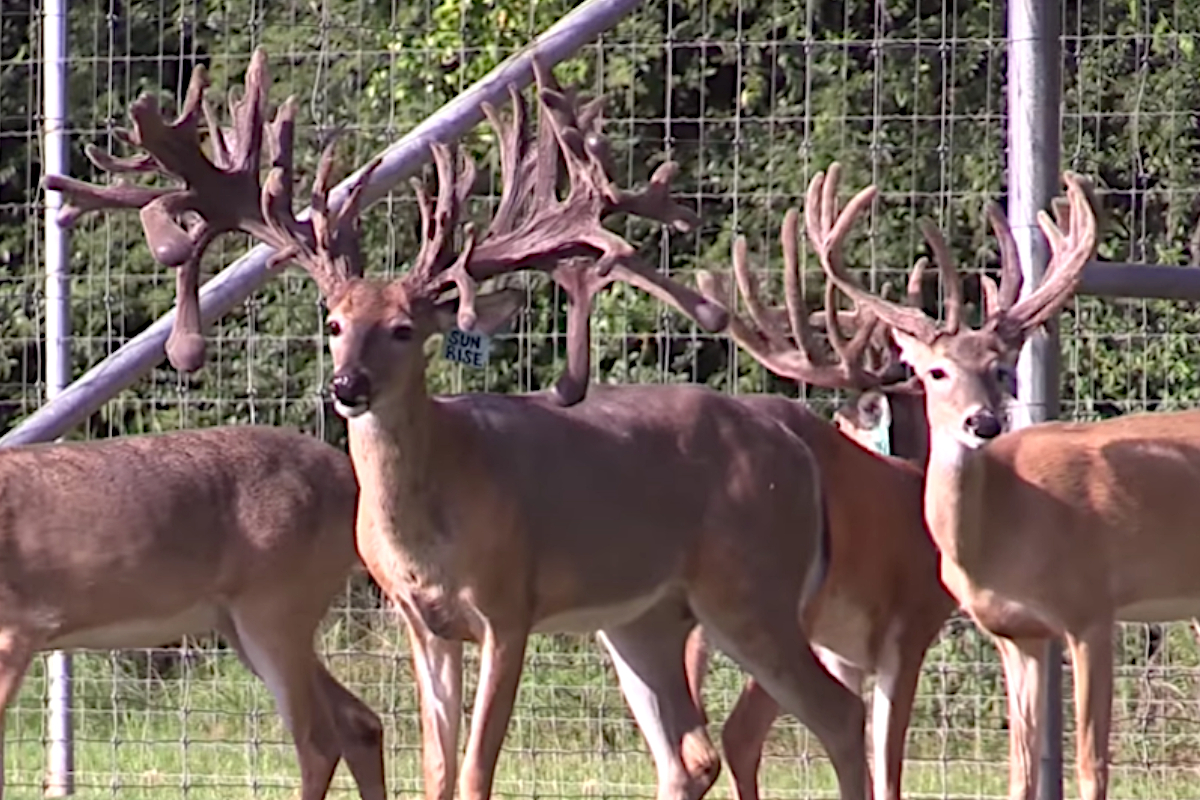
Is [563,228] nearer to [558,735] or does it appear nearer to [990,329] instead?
[990,329]

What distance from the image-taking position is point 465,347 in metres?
8.86

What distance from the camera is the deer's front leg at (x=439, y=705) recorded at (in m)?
9.02

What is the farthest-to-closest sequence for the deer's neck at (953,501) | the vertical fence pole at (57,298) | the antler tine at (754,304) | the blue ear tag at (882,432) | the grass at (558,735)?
the grass at (558,735) → the vertical fence pole at (57,298) → the blue ear tag at (882,432) → the antler tine at (754,304) → the deer's neck at (953,501)

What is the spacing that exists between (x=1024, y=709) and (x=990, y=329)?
124 centimetres

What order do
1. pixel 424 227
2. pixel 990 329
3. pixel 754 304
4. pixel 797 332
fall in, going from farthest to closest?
pixel 754 304 → pixel 797 332 → pixel 990 329 → pixel 424 227

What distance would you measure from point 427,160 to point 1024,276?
6.78 feet

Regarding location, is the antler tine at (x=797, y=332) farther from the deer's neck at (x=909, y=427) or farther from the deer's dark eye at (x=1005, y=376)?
the deer's dark eye at (x=1005, y=376)

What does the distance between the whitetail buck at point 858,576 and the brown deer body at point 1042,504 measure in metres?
0.28

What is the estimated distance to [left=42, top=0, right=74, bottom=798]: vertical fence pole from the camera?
10.9 m

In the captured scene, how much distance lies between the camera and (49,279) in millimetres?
11078

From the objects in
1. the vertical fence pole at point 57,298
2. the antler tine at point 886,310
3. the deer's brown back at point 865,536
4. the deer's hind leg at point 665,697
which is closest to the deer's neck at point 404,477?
the deer's hind leg at point 665,697

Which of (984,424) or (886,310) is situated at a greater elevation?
(886,310)

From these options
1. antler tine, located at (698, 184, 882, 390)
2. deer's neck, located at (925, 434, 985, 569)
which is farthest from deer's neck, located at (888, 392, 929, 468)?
deer's neck, located at (925, 434, 985, 569)

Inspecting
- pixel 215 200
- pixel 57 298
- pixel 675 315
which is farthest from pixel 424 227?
pixel 675 315
